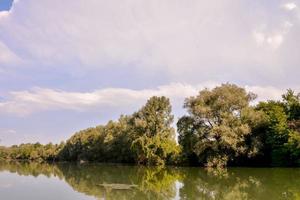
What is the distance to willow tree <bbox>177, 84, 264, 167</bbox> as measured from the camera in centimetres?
4397

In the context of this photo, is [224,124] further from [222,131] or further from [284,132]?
[284,132]

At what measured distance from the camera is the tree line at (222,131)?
141 ft

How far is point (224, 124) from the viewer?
145 feet

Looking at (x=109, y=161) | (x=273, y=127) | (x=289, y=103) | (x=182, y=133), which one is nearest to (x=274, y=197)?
(x=273, y=127)

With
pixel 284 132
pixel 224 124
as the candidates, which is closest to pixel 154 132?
pixel 224 124

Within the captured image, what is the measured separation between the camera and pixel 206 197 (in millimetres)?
17828

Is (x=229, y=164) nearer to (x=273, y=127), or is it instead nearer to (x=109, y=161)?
(x=273, y=127)

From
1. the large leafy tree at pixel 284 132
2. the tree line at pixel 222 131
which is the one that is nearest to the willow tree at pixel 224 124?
the tree line at pixel 222 131

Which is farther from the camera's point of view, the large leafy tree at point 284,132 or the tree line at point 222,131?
the tree line at point 222,131

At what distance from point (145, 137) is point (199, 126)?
39.1 ft

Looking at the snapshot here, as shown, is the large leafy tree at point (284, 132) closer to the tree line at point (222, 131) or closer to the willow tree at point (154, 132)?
the tree line at point (222, 131)

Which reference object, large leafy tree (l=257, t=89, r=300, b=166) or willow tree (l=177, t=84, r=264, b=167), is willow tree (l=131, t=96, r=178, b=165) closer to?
willow tree (l=177, t=84, r=264, b=167)

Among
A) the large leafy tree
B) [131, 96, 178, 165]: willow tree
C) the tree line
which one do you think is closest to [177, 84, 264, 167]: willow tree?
the tree line

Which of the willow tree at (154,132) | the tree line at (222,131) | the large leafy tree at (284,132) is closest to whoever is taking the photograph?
the large leafy tree at (284,132)
